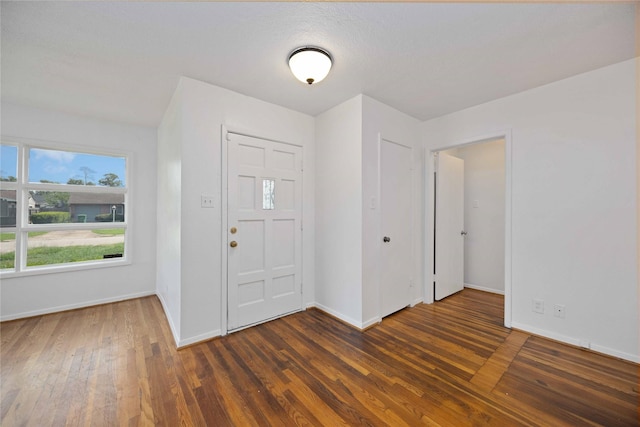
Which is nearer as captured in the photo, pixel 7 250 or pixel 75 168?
pixel 7 250

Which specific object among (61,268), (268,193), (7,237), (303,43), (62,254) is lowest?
(61,268)

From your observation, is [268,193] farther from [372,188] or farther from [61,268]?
[61,268]

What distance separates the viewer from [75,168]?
10.9 feet

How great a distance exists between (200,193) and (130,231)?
2.07 meters

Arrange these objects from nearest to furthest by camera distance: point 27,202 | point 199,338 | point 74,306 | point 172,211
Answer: point 199,338 < point 172,211 < point 27,202 < point 74,306

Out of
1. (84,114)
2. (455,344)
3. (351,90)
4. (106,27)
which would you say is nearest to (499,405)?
(455,344)

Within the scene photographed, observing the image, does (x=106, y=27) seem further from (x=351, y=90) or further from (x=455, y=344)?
(x=455, y=344)

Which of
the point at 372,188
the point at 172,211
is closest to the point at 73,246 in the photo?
the point at 172,211

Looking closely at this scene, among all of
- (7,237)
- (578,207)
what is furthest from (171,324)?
(578,207)

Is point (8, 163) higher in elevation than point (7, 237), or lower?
higher

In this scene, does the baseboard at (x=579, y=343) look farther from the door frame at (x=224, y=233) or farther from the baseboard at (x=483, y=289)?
the door frame at (x=224, y=233)

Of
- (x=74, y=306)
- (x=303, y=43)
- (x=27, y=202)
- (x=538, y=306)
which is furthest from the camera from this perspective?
(x=74, y=306)

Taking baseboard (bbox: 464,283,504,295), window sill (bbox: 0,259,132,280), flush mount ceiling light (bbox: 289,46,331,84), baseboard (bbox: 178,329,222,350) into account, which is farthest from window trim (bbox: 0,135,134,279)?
baseboard (bbox: 464,283,504,295)

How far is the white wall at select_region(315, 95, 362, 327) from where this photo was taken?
2.70 metres
